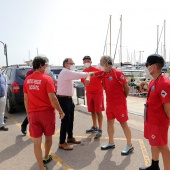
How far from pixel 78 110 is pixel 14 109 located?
8.16ft

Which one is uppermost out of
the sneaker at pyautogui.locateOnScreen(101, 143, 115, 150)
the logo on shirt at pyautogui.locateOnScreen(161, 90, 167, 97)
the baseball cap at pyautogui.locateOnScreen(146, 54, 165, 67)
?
the baseball cap at pyautogui.locateOnScreen(146, 54, 165, 67)

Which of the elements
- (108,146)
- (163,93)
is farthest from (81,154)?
(163,93)

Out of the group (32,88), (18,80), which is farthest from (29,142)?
(18,80)

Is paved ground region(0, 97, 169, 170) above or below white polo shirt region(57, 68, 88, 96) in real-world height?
below

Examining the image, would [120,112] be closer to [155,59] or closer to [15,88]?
[155,59]

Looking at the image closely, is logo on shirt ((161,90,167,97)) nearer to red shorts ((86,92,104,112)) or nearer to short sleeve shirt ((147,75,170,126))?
short sleeve shirt ((147,75,170,126))

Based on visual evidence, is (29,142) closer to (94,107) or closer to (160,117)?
(94,107)

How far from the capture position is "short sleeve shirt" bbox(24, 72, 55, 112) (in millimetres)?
3105

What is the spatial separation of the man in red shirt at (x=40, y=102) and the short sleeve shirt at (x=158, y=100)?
1.40m

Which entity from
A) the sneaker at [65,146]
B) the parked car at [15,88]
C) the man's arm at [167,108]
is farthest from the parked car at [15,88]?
the man's arm at [167,108]

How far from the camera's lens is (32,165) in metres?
3.70

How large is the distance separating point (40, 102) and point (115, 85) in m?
1.59

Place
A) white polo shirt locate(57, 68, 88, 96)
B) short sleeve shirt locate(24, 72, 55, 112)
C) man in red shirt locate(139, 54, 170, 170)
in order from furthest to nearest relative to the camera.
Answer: white polo shirt locate(57, 68, 88, 96) < short sleeve shirt locate(24, 72, 55, 112) < man in red shirt locate(139, 54, 170, 170)

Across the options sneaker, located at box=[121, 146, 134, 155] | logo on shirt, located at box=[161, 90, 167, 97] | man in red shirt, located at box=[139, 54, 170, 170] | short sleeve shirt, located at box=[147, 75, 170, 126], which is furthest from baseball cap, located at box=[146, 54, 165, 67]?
sneaker, located at box=[121, 146, 134, 155]
